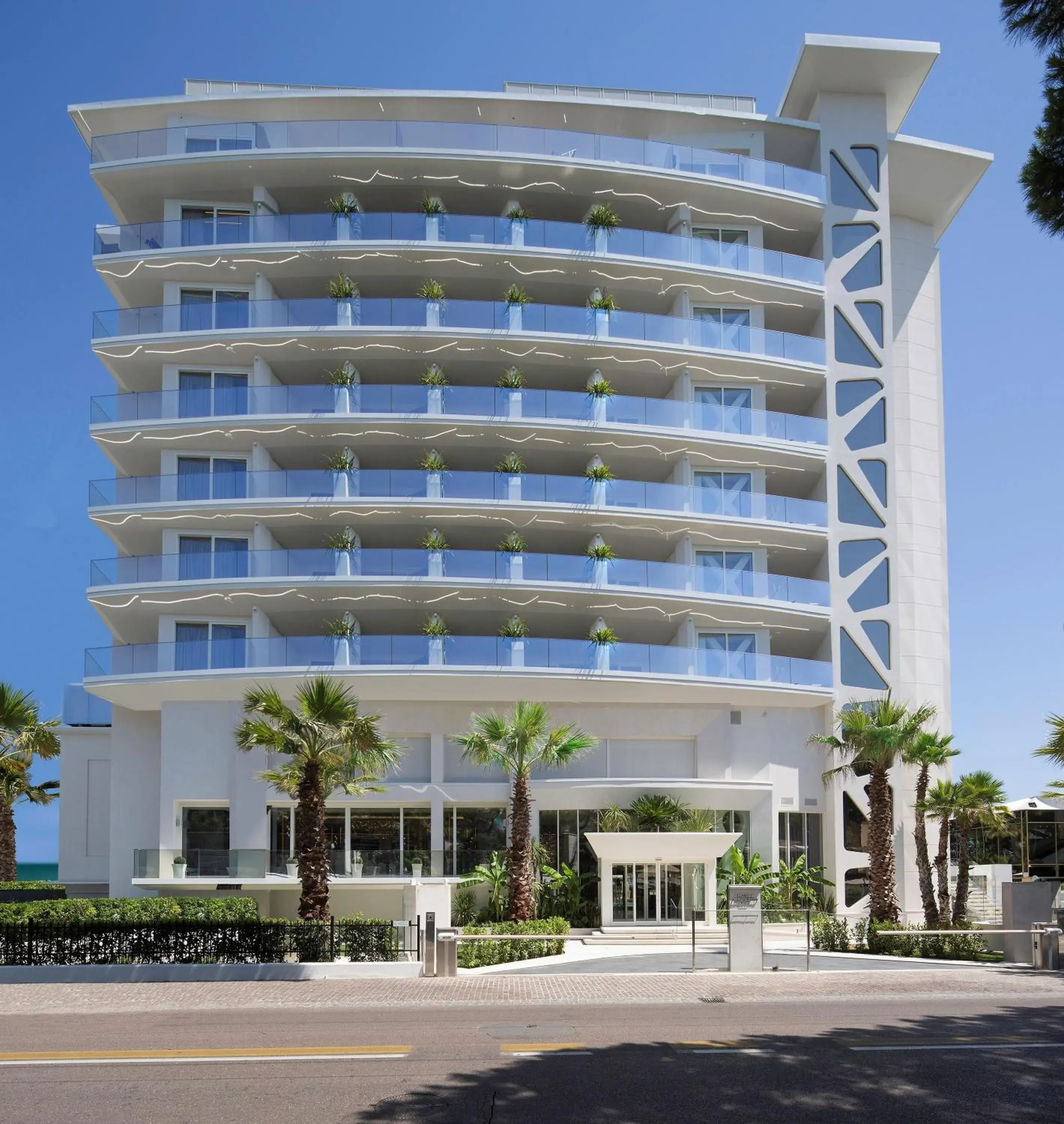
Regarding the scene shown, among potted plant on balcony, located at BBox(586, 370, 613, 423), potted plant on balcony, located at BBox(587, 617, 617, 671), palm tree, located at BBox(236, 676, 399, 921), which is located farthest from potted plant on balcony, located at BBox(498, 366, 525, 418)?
palm tree, located at BBox(236, 676, 399, 921)

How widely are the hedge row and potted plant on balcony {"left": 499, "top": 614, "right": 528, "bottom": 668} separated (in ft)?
39.7

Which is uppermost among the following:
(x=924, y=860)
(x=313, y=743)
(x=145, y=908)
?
(x=313, y=743)

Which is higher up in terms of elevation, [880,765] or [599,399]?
[599,399]

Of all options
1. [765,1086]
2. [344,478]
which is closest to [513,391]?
[344,478]

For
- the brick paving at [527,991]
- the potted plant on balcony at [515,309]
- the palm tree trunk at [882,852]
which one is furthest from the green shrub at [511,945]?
the potted plant on balcony at [515,309]

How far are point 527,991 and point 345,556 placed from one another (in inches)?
776

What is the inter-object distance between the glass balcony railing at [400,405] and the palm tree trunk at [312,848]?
16.1m

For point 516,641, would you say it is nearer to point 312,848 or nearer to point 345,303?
point 345,303

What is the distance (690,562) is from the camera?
42.5 m

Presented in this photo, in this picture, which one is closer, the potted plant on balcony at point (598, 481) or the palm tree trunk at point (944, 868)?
the palm tree trunk at point (944, 868)

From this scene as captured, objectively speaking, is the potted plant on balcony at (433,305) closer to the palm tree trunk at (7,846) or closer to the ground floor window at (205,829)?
the ground floor window at (205,829)

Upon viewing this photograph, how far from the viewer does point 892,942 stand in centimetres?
3048

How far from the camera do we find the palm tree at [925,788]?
114ft

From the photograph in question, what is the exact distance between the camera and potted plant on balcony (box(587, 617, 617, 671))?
3978cm
